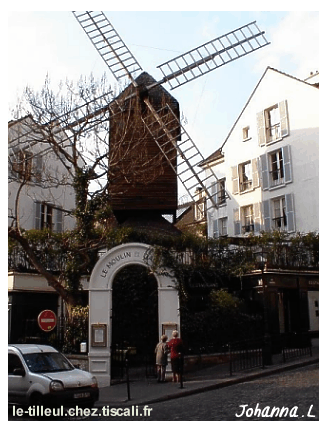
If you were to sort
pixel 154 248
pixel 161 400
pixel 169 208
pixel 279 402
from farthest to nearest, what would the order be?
pixel 169 208 → pixel 154 248 → pixel 161 400 → pixel 279 402

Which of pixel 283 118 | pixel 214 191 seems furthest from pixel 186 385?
pixel 283 118

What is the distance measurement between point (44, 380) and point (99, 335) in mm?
3469

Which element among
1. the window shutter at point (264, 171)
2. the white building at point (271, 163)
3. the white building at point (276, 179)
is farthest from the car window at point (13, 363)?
the window shutter at point (264, 171)

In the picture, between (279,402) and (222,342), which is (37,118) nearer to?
(222,342)

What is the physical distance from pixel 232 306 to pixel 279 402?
6056mm

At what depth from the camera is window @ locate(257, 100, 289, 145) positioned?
19.1 meters

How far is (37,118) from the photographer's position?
53.3 feet

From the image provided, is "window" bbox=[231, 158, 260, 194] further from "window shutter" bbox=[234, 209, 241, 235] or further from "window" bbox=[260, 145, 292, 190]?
"window shutter" bbox=[234, 209, 241, 235]

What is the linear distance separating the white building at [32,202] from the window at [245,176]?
261 inches

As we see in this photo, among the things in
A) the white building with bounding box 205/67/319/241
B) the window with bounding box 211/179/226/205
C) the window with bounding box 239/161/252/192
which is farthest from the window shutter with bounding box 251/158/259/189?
the window with bounding box 211/179/226/205

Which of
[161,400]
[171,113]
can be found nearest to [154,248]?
[161,400]

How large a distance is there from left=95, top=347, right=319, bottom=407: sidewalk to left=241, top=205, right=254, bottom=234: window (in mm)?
6857

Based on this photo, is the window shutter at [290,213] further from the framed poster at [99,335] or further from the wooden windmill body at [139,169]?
the framed poster at [99,335]
